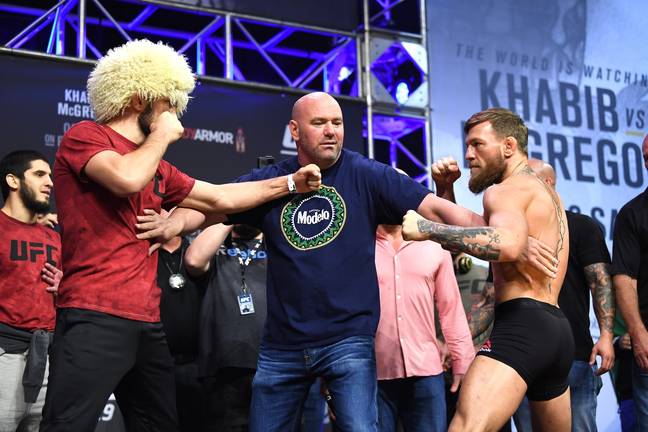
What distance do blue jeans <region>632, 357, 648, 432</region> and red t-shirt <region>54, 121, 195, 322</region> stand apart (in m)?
3.00

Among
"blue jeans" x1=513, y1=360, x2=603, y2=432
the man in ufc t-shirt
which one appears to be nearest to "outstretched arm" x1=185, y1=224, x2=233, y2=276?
the man in ufc t-shirt

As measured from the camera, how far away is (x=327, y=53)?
7.39 meters

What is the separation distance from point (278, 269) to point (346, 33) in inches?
152

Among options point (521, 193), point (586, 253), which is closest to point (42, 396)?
point (521, 193)

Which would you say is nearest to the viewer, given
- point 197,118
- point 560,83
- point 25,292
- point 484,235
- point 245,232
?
point 484,235

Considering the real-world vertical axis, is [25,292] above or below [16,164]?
below

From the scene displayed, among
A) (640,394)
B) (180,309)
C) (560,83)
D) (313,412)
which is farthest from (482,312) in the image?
(560,83)

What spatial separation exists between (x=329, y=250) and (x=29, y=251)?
6.80 feet

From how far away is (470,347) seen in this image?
491cm

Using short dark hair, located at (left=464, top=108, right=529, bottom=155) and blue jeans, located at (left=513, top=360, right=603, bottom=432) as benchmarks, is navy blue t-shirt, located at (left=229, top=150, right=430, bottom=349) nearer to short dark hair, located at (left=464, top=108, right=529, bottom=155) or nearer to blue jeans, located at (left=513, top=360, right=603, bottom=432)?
short dark hair, located at (left=464, top=108, right=529, bottom=155)

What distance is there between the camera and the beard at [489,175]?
13.0 ft

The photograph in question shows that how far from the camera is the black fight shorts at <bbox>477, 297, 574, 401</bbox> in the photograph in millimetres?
3566

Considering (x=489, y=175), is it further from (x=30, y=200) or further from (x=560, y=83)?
(x=560, y=83)

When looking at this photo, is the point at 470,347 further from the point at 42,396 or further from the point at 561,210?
the point at 42,396
